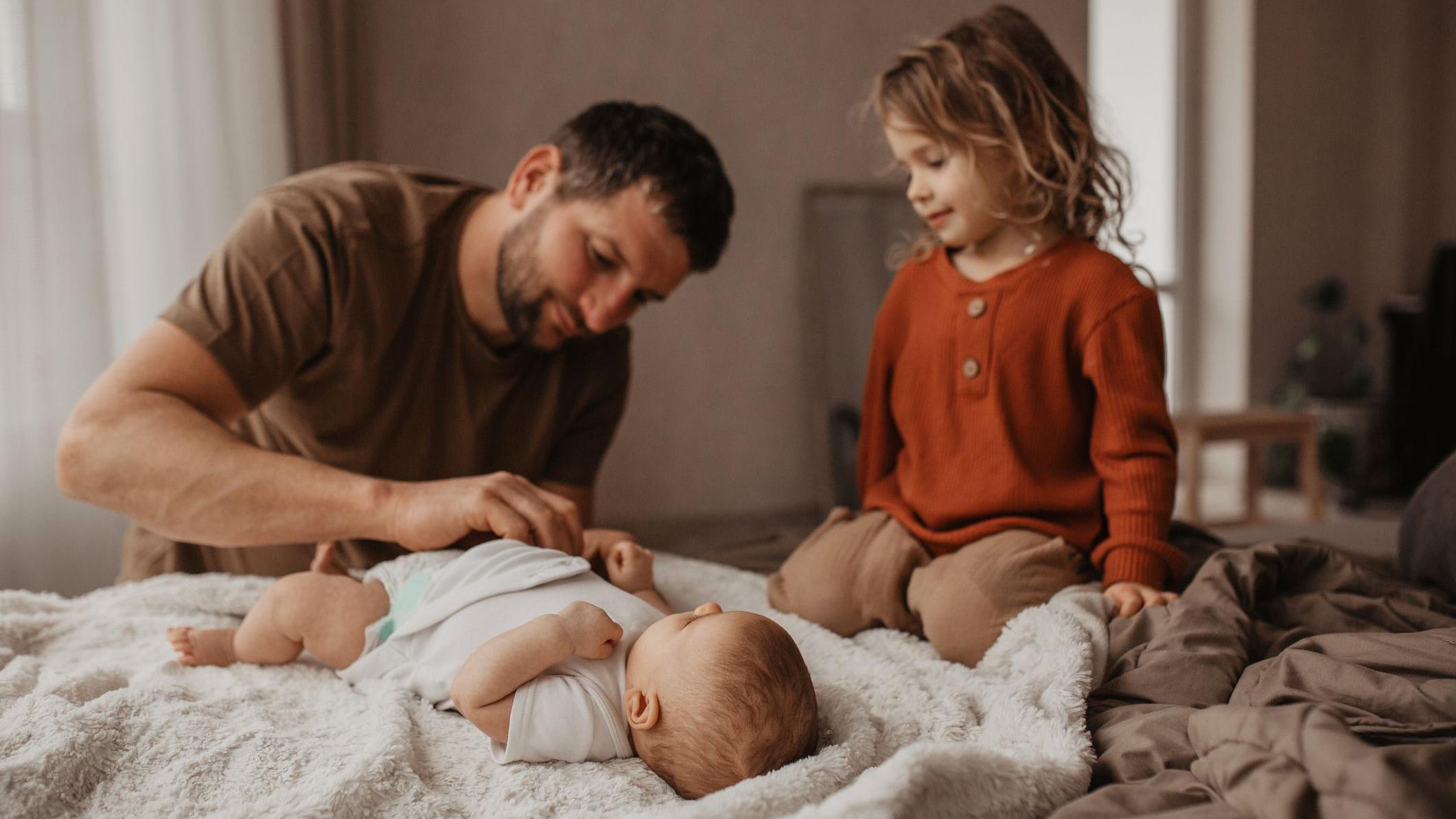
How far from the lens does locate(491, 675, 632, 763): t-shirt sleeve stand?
86cm

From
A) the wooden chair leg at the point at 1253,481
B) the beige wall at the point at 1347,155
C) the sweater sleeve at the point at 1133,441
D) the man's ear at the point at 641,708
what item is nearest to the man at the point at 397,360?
the man's ear at the point at 641,708

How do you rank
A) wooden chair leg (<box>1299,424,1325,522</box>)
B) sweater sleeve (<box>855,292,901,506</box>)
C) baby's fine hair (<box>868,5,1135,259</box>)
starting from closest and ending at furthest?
1. baby's fine hair (<box>868,5,1135,259</box>)
2. sweater sleeve (<box>855,292,901,506</box>)
3. wooden chair leg (<box>1299,424,1325,522</box>)

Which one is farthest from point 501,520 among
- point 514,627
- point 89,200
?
point 89,200

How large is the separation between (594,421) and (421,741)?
0.93 meters

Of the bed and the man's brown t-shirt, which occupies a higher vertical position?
the man's brown t-shirt

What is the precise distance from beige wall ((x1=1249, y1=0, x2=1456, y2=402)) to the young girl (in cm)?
418

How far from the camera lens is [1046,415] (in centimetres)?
140

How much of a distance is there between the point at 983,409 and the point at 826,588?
1.23ft

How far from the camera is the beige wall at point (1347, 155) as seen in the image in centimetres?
498

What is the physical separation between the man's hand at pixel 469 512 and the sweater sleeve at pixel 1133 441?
74 cm

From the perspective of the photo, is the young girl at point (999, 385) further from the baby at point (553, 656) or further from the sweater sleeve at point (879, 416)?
the baby at point (553, 656)

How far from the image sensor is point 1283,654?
2.92 ft

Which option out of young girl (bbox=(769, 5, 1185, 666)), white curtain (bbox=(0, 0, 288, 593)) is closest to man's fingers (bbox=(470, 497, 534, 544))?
young girl (bbox=(769, 5, 1185, 666))

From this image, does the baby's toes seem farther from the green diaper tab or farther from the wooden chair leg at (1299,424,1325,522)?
the wooden chair leg at (1299,424,1325,522)
